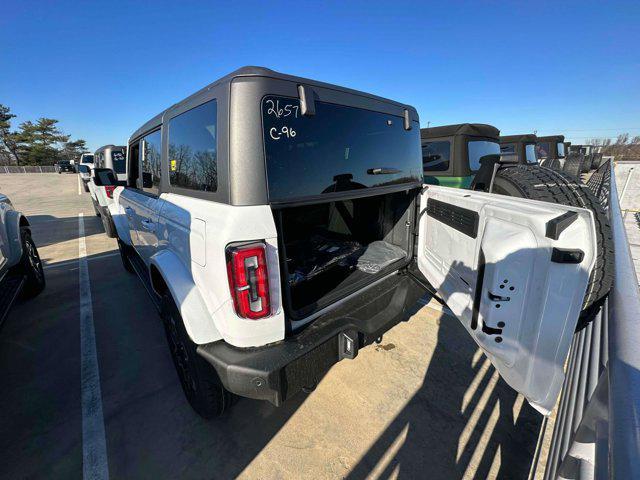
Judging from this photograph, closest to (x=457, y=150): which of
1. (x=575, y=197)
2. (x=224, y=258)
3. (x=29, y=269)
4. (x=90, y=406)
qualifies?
(x=575, y=197)

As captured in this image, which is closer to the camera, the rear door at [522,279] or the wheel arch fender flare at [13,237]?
the rear door at [522,279]

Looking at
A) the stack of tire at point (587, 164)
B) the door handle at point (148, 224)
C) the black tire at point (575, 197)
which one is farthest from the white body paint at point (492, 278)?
the stack of tire at point (587, 164)

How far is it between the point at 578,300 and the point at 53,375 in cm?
402

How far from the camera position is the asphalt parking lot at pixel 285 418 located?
1812 millimetres

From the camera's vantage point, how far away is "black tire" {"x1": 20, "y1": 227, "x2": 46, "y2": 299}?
3836 millimetres

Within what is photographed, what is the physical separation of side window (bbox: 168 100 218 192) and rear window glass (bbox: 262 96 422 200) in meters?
0.34

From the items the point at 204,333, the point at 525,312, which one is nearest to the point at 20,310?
the point at 204,333

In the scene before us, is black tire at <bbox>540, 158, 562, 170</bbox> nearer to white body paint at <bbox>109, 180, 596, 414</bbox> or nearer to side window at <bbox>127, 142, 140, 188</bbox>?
white body paint at <bbox>109, 180, 596, 414</bbox>

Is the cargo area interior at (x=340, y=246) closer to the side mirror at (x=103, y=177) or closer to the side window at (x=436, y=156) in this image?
the side window at (x=436, y=156)

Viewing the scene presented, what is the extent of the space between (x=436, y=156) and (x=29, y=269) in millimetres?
6534

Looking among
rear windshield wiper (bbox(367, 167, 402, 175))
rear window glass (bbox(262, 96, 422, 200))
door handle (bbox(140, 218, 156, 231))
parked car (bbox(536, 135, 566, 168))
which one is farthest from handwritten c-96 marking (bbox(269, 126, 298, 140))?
parked car (bbox(536, 135, 566, 168))

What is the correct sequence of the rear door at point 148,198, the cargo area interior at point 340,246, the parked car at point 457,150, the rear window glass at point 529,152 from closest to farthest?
the cargo area interior at point 340,246
the rear door at point 148,198
the parked car at point 457,150
the rear window glass at point 529,152

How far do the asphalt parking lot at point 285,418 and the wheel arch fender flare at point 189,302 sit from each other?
93cm

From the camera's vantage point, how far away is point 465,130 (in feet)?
15.2
